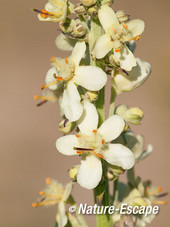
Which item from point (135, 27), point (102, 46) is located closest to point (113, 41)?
point (102, 46)

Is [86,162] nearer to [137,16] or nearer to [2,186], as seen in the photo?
[2,186]

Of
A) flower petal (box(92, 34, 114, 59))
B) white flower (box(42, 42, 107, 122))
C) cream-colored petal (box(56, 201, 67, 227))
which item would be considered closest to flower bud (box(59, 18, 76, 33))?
white flower (box(42, 42, 107, 122))

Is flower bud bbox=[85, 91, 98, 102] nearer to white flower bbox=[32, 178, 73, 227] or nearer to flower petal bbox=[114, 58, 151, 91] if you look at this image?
flower petal bbox=[114, 58, 151, 91]

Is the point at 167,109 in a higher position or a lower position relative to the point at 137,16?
lower

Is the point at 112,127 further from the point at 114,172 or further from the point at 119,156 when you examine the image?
the point at 114,172

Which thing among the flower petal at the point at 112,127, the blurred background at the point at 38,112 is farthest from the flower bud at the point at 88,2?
the blurred background at the point at 38,112

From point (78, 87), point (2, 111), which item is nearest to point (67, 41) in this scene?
point (78, 87)
